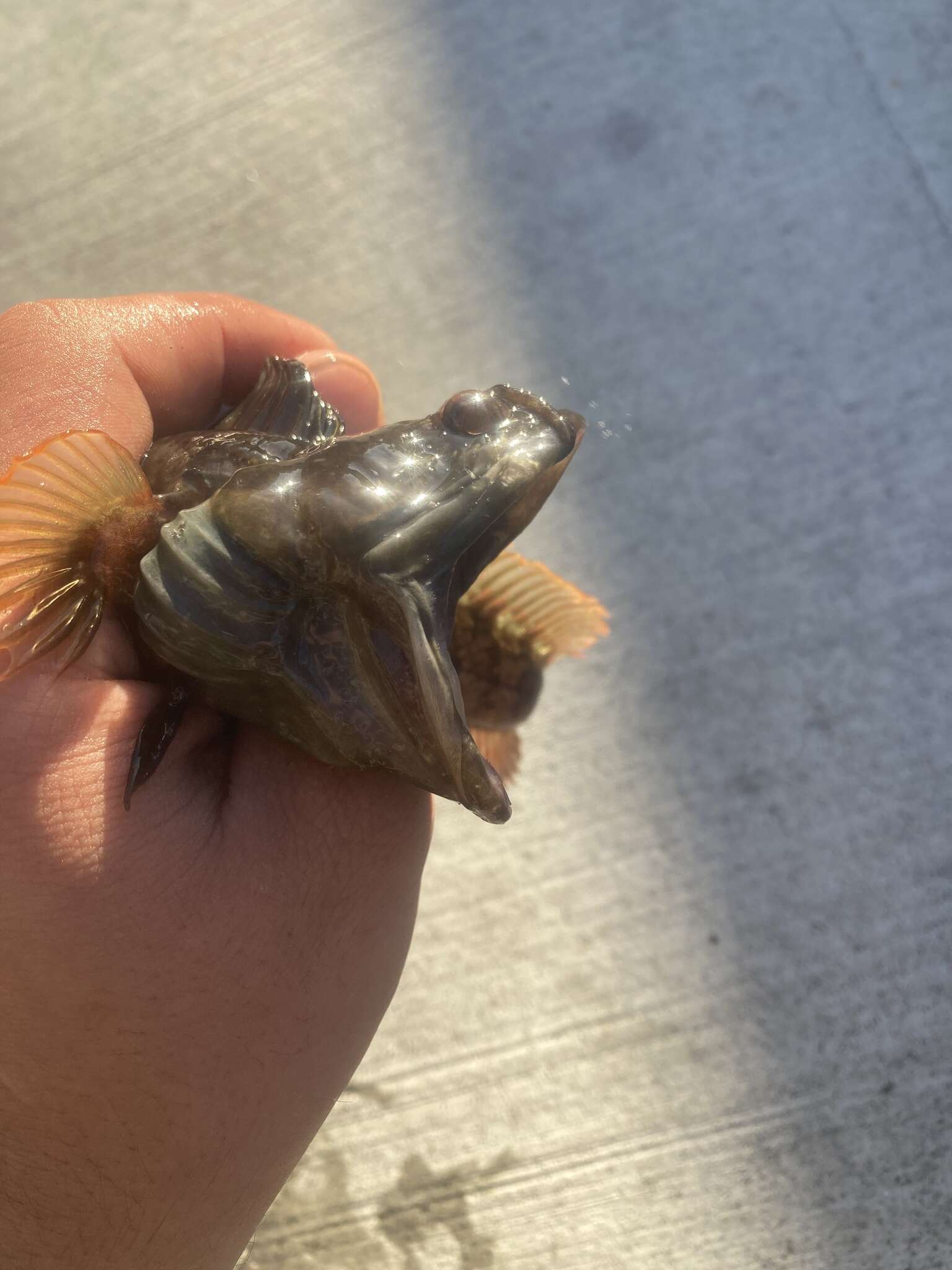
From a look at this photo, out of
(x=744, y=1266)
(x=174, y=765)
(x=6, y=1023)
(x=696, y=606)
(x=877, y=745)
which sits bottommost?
(x=744, y=1266)

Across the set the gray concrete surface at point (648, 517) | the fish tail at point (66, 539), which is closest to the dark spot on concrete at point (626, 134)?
the gray concrete surface at point (648, 517)

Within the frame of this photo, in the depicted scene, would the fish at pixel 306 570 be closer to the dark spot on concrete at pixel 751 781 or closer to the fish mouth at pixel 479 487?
the fish mouth at pixel 479 487

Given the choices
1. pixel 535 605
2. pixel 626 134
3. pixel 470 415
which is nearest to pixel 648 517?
pixel 535 605

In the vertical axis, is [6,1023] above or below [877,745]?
above

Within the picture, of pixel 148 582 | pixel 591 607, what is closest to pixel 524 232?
pixel 591 607

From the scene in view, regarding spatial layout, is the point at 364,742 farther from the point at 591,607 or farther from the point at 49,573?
the point at 591,607

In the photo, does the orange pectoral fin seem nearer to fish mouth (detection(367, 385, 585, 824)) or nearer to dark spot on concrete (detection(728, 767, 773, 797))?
dark spot on concrete (detection(728, 767, 773, 797))
